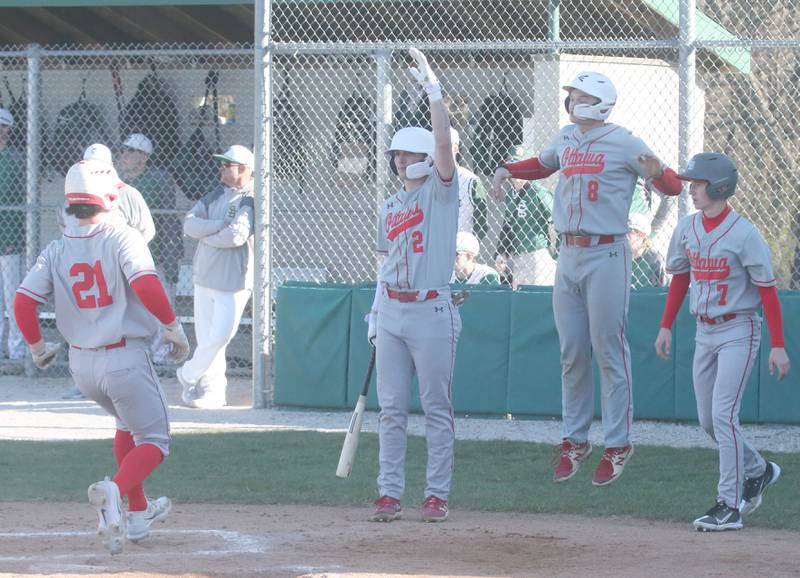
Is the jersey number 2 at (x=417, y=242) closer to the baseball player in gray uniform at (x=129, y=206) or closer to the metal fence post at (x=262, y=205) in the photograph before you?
the baseball player in gray uniform at (x=129, y=206)

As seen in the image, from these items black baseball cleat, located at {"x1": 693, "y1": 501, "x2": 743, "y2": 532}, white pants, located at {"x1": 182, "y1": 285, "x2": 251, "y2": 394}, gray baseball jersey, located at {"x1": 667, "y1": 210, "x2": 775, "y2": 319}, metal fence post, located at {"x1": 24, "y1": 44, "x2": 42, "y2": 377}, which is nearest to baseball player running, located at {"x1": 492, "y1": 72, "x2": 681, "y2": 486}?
gray baseball jersey, located at {"x1": 667, "y1": 210, "x2": 775, "y2": 319}

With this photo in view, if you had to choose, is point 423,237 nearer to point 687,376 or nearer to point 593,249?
point 593,249

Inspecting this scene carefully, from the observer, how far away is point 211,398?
37.4ft

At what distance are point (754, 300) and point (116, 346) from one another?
10.4 feet

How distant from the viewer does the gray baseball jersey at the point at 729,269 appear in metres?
6.79

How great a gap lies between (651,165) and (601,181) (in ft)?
0.91

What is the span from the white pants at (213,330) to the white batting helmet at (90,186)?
16.5ft

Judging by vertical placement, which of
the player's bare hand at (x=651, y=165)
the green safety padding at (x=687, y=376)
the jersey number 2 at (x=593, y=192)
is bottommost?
the green safety padding at (x=687, y=376)

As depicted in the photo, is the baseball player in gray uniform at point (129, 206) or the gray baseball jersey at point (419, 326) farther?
the baseball player in gray uniform at point (129, 206)

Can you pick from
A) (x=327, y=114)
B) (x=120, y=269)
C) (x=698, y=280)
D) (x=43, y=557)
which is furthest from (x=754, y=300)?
(x=327, y=114)

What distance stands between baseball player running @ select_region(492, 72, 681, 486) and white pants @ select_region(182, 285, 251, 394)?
452 centimetres

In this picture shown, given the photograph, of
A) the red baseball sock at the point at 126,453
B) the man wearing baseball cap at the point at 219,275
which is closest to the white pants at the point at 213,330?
the man wearing baseball cap at the point at 219,275

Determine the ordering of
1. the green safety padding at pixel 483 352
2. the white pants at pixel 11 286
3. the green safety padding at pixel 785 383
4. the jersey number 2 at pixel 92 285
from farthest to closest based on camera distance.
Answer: the white pants at pixel 11 286
the green safety padding at pixel 483 352
the green safety padding at pixel 785 383
the jersey number 2 at pixel 92 285

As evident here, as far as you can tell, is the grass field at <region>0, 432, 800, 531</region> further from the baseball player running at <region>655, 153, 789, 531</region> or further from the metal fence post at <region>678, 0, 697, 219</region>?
the metal fence post at <region>678, 0, 697, 219</region>
